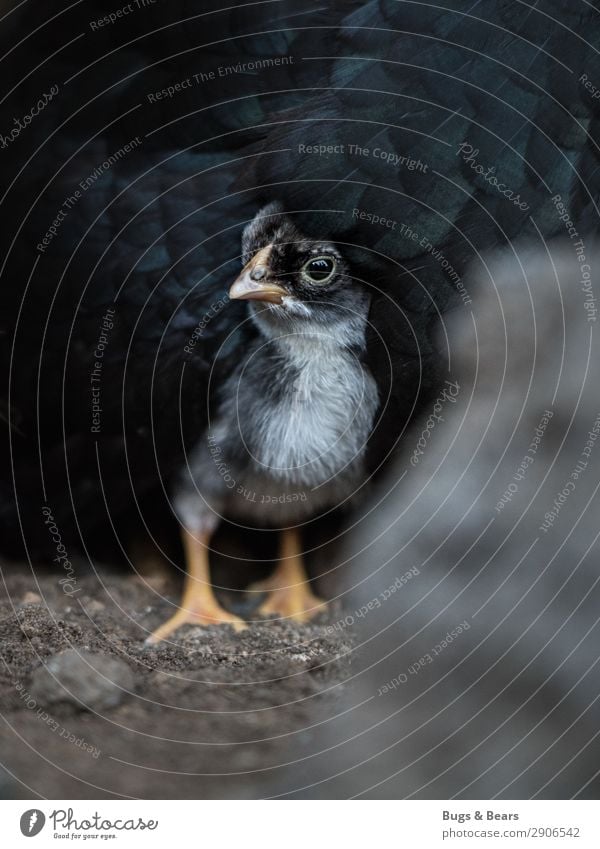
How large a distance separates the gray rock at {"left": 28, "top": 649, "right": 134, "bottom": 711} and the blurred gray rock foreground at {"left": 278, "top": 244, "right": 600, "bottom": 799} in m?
0.24

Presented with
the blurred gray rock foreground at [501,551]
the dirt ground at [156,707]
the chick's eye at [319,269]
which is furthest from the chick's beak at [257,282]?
the dirt ground at [156,707]

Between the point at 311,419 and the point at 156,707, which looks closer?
the point at 156,707

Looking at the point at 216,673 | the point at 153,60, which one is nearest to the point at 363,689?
the point at 216,673

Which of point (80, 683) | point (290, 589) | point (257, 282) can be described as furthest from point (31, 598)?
point (257, 282)

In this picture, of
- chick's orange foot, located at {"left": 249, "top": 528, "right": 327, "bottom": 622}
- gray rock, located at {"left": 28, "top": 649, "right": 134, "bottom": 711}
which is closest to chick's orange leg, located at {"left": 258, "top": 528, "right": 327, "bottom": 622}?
chick's orange foot, located at {"left": 249, "top": 528, "right": 327, "bottom": 622}

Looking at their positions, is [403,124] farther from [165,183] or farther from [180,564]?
[180,564]

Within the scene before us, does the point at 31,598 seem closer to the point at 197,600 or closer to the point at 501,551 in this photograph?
the point at 197,600

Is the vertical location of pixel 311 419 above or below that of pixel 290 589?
above

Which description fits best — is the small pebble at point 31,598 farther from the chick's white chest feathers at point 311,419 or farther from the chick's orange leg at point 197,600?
the chick's white chest feathers at point 311,419

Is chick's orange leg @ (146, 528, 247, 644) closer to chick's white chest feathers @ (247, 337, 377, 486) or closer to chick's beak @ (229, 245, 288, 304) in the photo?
chick's white chest feathers @ (247, 337, 377, 486)

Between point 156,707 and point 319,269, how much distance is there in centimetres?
48

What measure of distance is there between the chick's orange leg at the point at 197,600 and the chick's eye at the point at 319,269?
313 mm

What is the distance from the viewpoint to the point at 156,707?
2.83 feet
